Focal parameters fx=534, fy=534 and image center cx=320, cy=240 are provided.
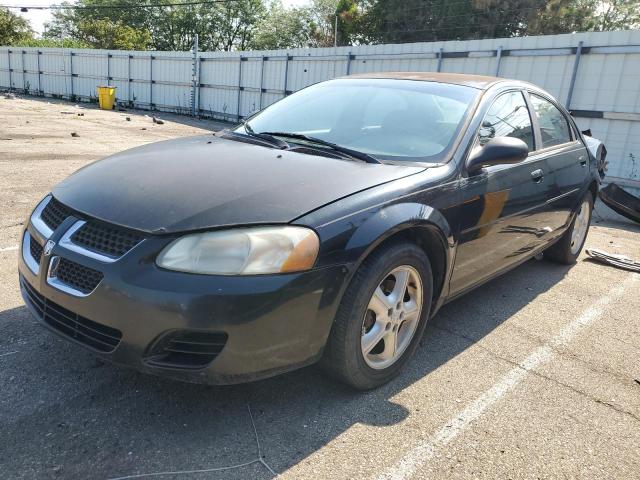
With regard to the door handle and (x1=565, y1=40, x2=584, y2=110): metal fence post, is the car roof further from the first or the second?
(x1=565, y1=40, x2=584, y2=110): metal fence post

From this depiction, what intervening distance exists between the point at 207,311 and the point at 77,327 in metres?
0.65

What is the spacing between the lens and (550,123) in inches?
172

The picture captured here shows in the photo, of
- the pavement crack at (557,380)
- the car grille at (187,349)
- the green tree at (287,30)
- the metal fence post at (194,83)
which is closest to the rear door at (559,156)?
the pavement crack at (557,380)

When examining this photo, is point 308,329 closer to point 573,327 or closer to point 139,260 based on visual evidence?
point 139,260

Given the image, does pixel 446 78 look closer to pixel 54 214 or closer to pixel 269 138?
pixel 269 138

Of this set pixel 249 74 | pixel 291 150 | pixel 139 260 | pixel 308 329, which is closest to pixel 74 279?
pixel 139 260

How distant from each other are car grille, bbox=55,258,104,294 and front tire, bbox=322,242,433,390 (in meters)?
1.02

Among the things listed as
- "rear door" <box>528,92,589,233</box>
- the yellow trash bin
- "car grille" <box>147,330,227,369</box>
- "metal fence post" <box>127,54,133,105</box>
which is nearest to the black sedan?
"car grille" <box>147,330,227,369</box>

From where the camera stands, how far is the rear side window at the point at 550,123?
164 inches

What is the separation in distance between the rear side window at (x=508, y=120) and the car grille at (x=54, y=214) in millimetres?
2324

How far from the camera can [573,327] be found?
3.73 meters

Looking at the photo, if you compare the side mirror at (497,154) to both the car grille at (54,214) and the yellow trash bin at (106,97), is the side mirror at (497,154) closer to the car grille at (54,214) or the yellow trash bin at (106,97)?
the car grille at (54,214)

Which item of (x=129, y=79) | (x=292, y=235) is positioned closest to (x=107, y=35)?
(x=129, y=79)

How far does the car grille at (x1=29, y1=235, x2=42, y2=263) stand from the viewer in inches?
Answer: 96.2
